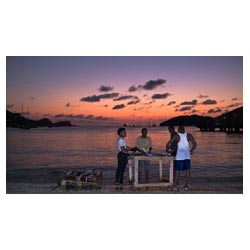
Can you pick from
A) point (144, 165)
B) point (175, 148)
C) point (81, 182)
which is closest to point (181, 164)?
point (175, 148)

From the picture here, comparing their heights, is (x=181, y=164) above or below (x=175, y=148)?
below

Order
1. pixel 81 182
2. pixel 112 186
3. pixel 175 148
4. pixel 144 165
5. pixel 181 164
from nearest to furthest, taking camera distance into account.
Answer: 1. pixel 181 164
2. pixel 112 186
3. pixel 175 148
4. pixel 81 182
5. pixel 144 165

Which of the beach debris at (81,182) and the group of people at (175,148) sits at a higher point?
the group of people at (175,148)

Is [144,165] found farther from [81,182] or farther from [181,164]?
[81,182]

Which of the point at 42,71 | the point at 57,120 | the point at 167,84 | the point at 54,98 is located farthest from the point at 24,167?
the point at 167,84

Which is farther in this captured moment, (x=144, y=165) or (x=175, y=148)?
(x=144, y=165)

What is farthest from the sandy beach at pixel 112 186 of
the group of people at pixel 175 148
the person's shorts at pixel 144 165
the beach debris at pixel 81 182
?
the person's shorts at pixel 144 165

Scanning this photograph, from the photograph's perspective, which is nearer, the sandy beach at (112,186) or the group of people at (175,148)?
Answer: the group of people at (175,148)

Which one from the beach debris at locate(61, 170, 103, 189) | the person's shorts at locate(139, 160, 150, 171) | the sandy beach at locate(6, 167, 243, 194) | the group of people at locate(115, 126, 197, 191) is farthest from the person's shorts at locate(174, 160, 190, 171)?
the beach debris at locate(61, 170, 103, 189)

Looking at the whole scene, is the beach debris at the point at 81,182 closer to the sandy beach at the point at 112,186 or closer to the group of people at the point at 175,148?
the sandy beach at the point at 112,186

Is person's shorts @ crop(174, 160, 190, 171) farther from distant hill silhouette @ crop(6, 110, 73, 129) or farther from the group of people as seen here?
distant hill silhouette @ crop(6, 110, 73, 129)

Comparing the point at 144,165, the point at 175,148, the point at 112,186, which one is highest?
the point at 175,148
